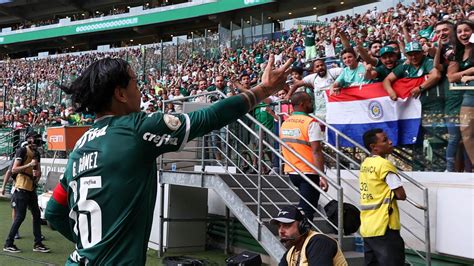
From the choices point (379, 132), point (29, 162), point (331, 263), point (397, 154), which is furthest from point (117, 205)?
point (29, 162)

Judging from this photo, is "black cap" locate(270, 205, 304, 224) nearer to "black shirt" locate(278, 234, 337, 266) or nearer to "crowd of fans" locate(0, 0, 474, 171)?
"black shirt" locate(278, 234, 337, 266)

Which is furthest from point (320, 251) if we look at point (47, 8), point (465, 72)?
point (47, 8)

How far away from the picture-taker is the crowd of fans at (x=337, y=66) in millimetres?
5469

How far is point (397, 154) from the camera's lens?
19.9ft

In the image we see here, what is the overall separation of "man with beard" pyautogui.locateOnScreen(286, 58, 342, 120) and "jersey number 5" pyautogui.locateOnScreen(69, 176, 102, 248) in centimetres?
552

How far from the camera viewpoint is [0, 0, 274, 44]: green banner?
38125 millimetres

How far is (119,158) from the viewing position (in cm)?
183

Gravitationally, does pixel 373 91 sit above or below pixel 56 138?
above

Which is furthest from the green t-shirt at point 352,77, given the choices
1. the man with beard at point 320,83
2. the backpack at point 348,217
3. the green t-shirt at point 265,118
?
the backpack at point 348,217

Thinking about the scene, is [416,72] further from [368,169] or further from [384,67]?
[368,169]

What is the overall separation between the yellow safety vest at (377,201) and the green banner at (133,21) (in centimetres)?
3243

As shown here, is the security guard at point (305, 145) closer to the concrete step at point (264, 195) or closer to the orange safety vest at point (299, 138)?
the orange safety vest at point (299, 138)

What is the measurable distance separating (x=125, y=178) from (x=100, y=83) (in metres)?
0.39

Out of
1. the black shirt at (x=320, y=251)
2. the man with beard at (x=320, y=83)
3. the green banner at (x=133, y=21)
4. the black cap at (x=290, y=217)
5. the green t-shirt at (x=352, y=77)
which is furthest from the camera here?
the green banner at (x=133, y=21)
